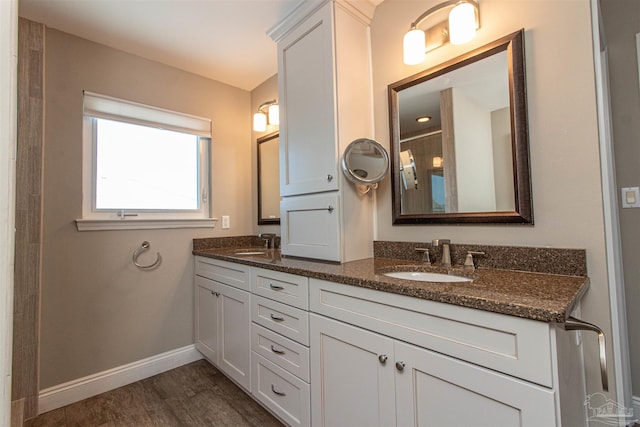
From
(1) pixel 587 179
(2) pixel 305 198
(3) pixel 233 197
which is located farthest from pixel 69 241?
(1) pixel 587 179

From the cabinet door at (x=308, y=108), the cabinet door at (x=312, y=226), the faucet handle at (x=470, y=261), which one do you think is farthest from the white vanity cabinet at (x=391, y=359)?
the cabinet door at (x=308, y=108)

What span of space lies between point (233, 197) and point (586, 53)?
95.0 inches

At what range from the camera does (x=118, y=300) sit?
81.4 inches

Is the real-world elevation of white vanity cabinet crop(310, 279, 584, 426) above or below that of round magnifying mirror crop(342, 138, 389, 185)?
below

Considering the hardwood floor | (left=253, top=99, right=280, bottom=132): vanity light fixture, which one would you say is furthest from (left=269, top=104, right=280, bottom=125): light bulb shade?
the hardwood floor

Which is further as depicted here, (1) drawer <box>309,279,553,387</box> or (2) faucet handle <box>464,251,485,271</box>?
(2) faucet handle <box>464,251,485,271</box>

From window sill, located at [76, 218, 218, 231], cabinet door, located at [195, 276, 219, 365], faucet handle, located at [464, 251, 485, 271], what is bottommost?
cabinet door, located at [195, 276, 219, 365]

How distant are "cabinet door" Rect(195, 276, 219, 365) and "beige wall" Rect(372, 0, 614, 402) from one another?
5.70ft

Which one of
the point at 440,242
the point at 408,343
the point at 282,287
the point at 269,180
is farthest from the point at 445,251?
the point at 269,180

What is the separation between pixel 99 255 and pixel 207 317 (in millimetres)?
833

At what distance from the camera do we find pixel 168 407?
1774 mm

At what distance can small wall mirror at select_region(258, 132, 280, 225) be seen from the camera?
8.25 feet

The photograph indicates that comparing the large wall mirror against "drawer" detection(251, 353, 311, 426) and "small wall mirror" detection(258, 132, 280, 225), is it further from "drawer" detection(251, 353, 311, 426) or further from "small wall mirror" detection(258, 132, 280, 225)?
"small wall mirror" detection(258, 132, 280, 225)

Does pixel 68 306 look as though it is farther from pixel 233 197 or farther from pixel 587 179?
pixel 587 179
